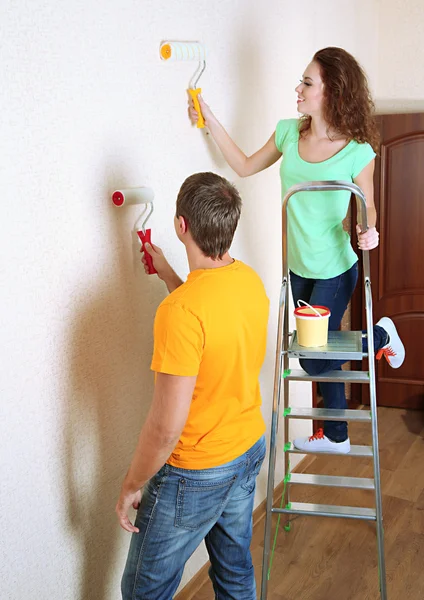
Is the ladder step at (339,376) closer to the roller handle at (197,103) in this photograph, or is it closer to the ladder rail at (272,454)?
→ the ladder rail at (272,454)

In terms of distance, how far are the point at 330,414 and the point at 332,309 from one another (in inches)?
15.4

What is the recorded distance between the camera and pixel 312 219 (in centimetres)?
240

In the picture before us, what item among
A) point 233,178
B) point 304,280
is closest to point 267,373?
point 304,280

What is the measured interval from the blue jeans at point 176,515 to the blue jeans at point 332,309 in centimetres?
65

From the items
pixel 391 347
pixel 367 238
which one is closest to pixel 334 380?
pixel 391 347

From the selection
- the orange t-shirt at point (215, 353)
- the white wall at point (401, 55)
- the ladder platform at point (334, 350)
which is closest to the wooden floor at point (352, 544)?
the ladder platform at point (334, 350)

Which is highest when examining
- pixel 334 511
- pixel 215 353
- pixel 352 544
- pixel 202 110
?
pixel 202 110

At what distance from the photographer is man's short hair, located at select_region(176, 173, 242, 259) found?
1.58 metres

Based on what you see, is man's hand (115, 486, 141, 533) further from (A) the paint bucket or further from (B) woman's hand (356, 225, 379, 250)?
(B) woman's hand (356, 225, 379, 250)

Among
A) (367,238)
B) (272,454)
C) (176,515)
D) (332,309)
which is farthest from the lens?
(332,309)

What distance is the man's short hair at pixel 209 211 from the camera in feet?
5.17

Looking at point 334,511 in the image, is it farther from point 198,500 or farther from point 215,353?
point 215,353

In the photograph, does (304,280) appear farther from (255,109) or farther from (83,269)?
(83,269)

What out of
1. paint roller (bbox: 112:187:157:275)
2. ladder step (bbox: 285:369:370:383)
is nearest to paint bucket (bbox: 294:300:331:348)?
ladder step (bbox: 285:369:370:383)
